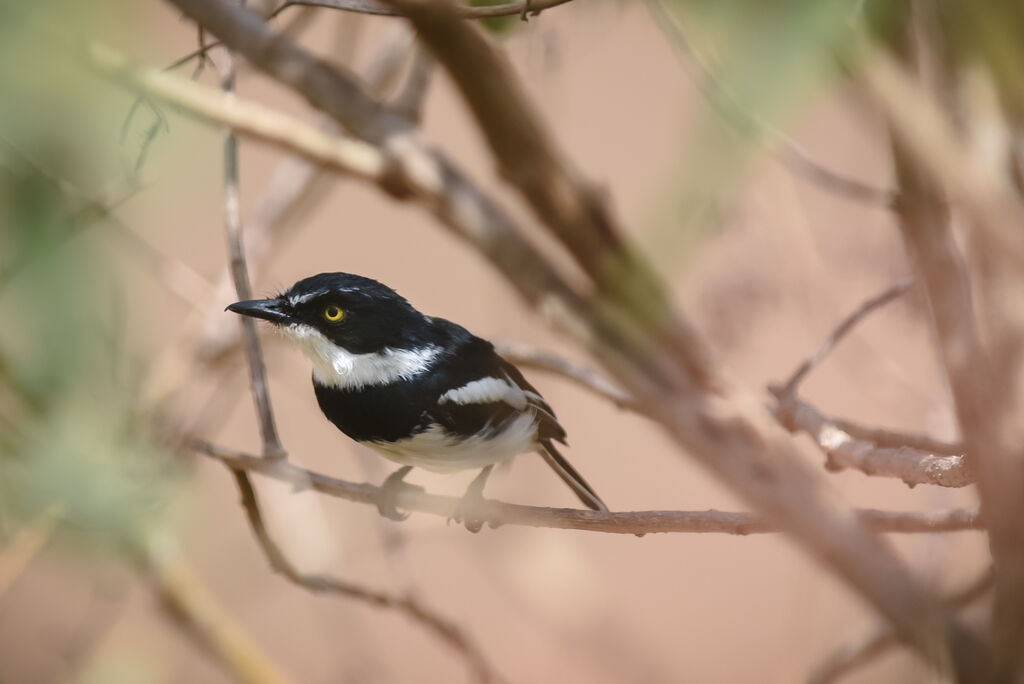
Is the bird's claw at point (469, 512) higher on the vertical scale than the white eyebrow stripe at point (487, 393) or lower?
lower

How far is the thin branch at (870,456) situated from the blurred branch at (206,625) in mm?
1349

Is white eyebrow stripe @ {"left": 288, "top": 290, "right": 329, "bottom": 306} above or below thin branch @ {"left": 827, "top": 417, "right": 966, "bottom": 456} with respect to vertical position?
below

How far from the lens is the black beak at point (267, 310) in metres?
1.34

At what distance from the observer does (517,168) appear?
187cm

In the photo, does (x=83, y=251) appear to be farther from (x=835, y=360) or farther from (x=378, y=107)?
(x=835, y=360)

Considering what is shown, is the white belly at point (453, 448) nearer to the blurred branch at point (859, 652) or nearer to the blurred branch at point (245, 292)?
the blurred branch at point (245, 292)

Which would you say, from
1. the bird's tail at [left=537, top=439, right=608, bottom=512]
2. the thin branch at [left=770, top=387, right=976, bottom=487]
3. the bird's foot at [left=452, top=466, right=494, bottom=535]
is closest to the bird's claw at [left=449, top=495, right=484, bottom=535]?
the bird's foot at [left=452, top=466, right=494, bottom=535]

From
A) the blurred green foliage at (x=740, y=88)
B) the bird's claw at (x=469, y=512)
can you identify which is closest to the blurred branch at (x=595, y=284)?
the bird's claw at (x=469, y=512)

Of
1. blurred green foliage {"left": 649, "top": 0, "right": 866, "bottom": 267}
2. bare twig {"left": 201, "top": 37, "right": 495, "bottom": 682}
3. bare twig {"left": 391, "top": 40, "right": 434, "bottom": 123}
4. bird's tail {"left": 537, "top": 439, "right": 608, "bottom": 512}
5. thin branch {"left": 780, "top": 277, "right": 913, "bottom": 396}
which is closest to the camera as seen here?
blurred green foliage {"left": 649, "top": 0, "right": 866, "bottom": 267}

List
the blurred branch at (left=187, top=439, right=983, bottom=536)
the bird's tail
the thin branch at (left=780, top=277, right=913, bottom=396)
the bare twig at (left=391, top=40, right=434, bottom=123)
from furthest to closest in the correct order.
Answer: the bare twig at (left=391, top=40, right=434, bottom=123), the bird's tail, the thin branch at (left=780, top=277, right=913, bottom=396), the blurred branch at (left=187, top=439, right=983, bottom=536)

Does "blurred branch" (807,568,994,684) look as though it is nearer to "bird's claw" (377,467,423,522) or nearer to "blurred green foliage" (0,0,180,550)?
"bird's claw" (377,467,423,522)

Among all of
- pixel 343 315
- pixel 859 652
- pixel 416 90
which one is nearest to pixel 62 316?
pixel 343 315

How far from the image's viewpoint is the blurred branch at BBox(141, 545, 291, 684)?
7.36 ft

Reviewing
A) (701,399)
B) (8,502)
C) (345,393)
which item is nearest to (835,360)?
(701,399)
